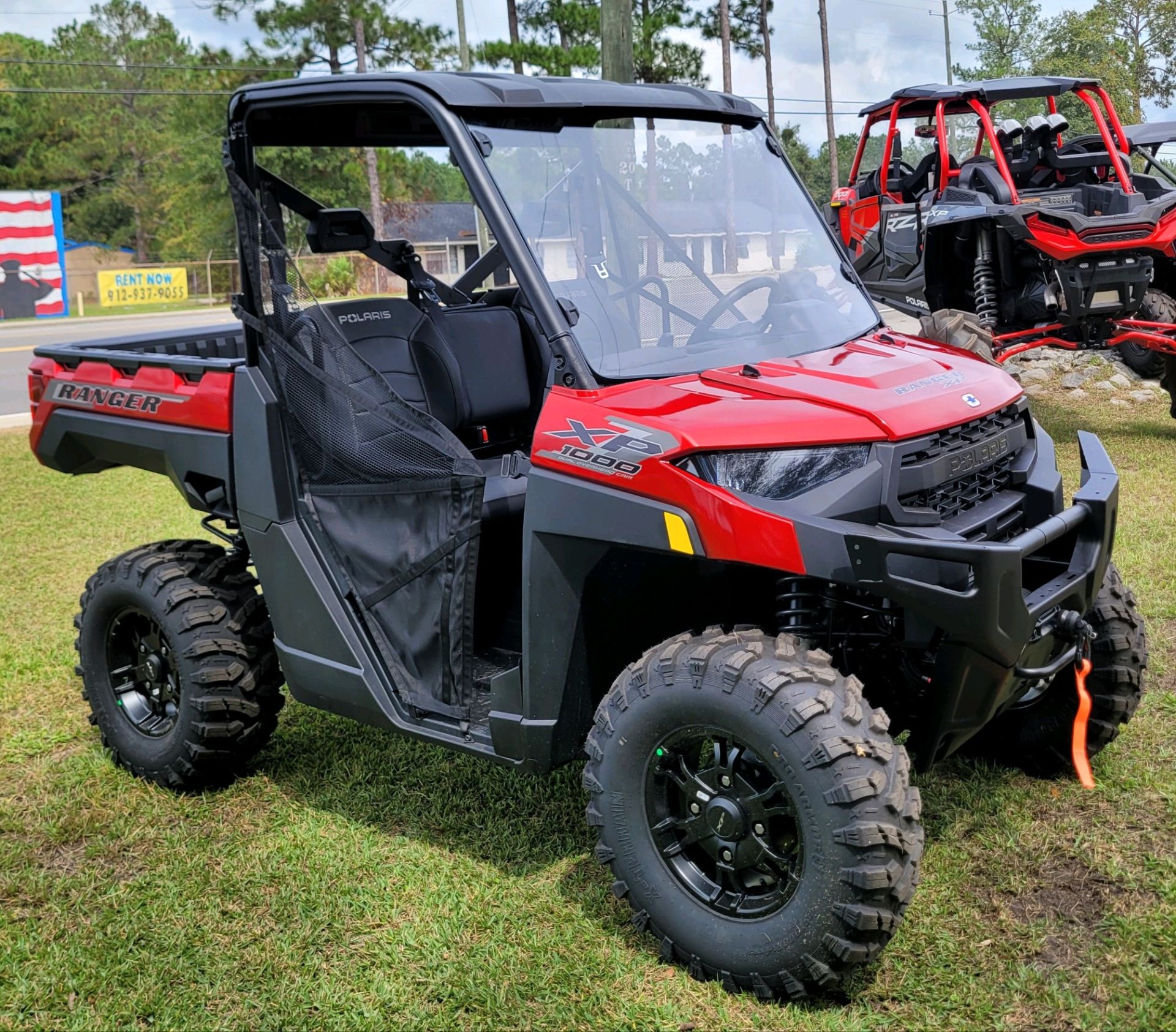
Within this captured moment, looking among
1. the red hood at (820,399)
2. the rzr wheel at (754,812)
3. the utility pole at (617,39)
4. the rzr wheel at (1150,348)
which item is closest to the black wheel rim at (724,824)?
the rzr wheel at (754,812)

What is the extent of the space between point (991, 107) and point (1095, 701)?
808 cm

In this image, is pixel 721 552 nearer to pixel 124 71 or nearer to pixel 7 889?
pixel 7 889

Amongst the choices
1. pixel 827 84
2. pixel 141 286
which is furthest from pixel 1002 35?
pixel 141 286

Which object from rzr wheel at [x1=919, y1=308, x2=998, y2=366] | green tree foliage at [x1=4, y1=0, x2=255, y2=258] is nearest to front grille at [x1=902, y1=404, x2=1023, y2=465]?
rzr wheel at [x1=919, y1=308, x2=998, y2=366]

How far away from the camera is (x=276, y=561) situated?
149 inches

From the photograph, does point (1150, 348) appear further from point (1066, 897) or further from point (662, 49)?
point (662, 49)

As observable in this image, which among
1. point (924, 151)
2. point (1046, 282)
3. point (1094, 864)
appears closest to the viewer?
point (1094, 864)

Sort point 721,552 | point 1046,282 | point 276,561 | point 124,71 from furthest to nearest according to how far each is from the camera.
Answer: point 124,71, point 1046,282, point 276,561, point 721,552

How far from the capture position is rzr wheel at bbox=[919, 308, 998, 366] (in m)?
5.52

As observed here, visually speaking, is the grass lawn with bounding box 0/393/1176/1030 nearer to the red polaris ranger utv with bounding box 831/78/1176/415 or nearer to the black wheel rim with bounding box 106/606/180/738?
the black wheel rim with bounding box 106/606/180/738

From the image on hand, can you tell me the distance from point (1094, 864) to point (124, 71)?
204ft

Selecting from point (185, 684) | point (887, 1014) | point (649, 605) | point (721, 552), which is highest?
point (721, 552)

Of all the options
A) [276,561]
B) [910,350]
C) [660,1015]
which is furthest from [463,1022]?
[910,350]

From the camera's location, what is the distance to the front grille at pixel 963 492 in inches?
115
